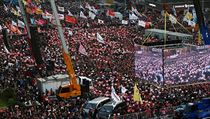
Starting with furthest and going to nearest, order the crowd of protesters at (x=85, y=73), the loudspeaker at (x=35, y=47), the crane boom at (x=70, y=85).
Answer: the loudspeaker at (x=35, y=47)
the crane boom at (x=70, y=85)
the crowd of protesters at (x=85, y=73)

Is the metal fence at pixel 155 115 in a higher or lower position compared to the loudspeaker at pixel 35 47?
lower

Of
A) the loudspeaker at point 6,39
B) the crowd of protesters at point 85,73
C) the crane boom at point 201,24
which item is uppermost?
Result: the crane boom at point 201,24

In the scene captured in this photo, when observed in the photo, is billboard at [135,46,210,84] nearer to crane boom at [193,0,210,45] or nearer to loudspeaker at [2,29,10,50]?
crane boom at [193,0,210,45]

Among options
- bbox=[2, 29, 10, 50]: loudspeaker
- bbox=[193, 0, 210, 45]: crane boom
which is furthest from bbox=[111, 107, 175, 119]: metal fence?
bbox=[2, 29, 10, 50]: loudspeaker

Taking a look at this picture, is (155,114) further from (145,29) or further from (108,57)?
(145,29)

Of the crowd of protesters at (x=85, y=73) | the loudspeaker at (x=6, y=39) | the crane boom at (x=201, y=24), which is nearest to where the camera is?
the crowd of protesters at (x=85, y=73)

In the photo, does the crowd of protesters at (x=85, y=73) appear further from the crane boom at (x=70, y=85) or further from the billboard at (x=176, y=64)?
the crane boom at (x=70, y=85)

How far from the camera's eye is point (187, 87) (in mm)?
35438

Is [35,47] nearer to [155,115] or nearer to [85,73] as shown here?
[85,73]

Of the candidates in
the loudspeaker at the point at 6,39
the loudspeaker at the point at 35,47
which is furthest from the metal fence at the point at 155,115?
the loudspeaker at the point at 6,39

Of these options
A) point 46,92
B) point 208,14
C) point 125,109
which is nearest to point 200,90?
point 125,109

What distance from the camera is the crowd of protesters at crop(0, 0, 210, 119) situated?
104 ft

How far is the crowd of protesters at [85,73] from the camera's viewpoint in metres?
31.8

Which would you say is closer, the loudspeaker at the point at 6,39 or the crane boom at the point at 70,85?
the crane boom at the point at 70,85
